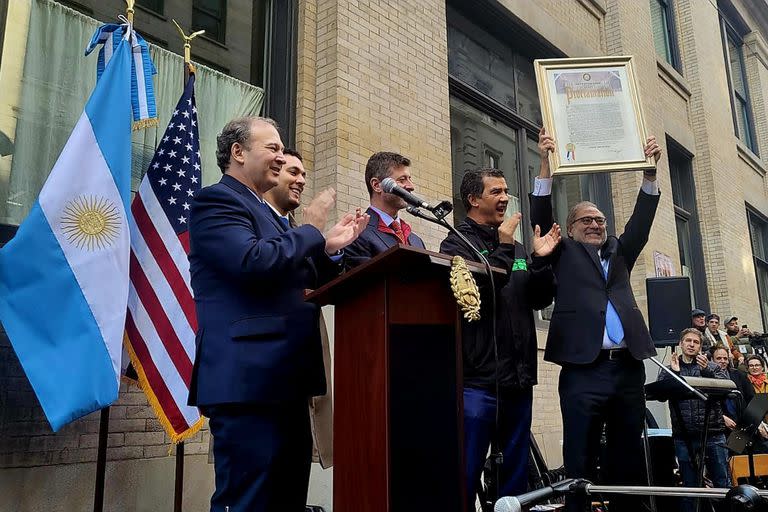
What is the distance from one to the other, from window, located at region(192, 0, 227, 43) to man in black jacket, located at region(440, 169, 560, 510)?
10.4 feet

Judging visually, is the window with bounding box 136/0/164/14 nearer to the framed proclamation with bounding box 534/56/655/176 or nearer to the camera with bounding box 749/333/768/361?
the framed proclamation with bounding box 534/56/655/176

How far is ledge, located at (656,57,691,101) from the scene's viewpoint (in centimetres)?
1315

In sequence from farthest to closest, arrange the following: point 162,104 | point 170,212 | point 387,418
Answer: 1. point 162,104
2. point 170,212
3. point 387,418

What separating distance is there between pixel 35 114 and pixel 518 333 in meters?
3.38

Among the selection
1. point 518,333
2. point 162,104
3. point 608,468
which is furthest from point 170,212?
point 608,468

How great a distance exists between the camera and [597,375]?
379 cm

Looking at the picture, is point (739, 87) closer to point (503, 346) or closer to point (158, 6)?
point (158, 6)

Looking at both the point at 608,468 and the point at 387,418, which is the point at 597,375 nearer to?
the point at 608,468

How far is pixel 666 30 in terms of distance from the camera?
1440 centimetres

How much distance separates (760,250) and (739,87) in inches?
171

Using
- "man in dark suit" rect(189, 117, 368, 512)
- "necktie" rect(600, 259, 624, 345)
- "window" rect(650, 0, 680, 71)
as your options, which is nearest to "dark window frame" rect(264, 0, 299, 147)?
"necktie" rect(600, 259, 624, 345)

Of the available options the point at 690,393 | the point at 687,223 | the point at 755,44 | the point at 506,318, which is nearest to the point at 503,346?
the point at 506,318

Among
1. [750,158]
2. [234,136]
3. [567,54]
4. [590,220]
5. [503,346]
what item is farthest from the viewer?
[750,158]

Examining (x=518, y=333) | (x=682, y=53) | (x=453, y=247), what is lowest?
(x=518, y=333)
